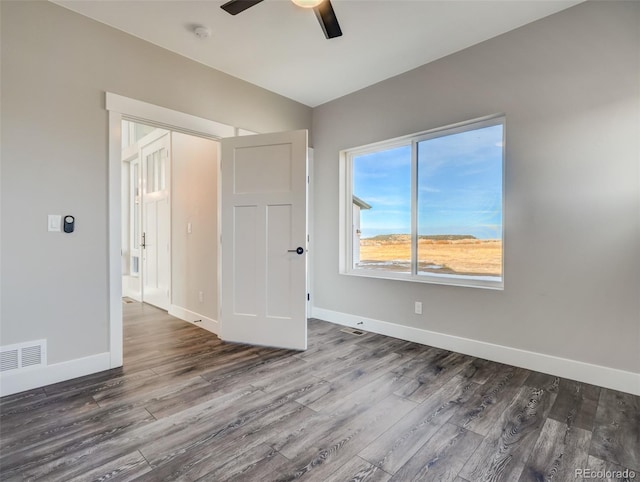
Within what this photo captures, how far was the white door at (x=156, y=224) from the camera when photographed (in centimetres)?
445

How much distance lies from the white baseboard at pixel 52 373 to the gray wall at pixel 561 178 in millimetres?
3004

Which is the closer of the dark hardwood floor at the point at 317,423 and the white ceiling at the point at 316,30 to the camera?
the dark hardwood floor at the point at 317,423

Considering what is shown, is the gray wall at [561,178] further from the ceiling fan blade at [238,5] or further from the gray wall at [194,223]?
the gray wall at [194,223]

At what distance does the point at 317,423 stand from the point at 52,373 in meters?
2.03

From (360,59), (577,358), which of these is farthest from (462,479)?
(360,59)

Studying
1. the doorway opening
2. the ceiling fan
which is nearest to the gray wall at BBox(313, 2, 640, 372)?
the ceiling fan

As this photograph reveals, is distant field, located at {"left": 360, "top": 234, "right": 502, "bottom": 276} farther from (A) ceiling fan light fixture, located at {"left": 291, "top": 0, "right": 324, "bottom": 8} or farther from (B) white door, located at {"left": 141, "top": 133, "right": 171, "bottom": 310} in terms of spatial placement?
(B) white door, located at {"left": 141, "top": 133, "right": 171, "bottom": 310}

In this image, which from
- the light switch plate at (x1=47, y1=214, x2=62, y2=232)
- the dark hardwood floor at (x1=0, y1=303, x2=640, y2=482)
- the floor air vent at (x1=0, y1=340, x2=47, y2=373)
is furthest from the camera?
the light switch plate at (x1=47, y1=214, x2=62, y2=232)

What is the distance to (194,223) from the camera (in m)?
3.88

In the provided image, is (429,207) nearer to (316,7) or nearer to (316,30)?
(316,30)

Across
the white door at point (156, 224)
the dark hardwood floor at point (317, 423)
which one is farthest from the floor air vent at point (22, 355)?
the white door at point (156, 224)

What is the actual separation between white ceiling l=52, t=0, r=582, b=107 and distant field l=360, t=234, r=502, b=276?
180 cm

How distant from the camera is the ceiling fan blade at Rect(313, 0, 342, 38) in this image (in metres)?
1.91

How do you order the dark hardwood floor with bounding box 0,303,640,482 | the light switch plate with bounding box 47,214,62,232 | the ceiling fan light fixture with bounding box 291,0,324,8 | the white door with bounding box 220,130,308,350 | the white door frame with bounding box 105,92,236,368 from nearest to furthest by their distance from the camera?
1. the dark hardwood floor with bounding box 0,303,640,482
2. the ceiling fan light fixture with bounding box 291,0,324,8
3. the light switch plate with bounding box 47,214,62,232
4. the white door frame with bounding box 105,92,236,368
5. the white door with bounding box 220,130,308,350
